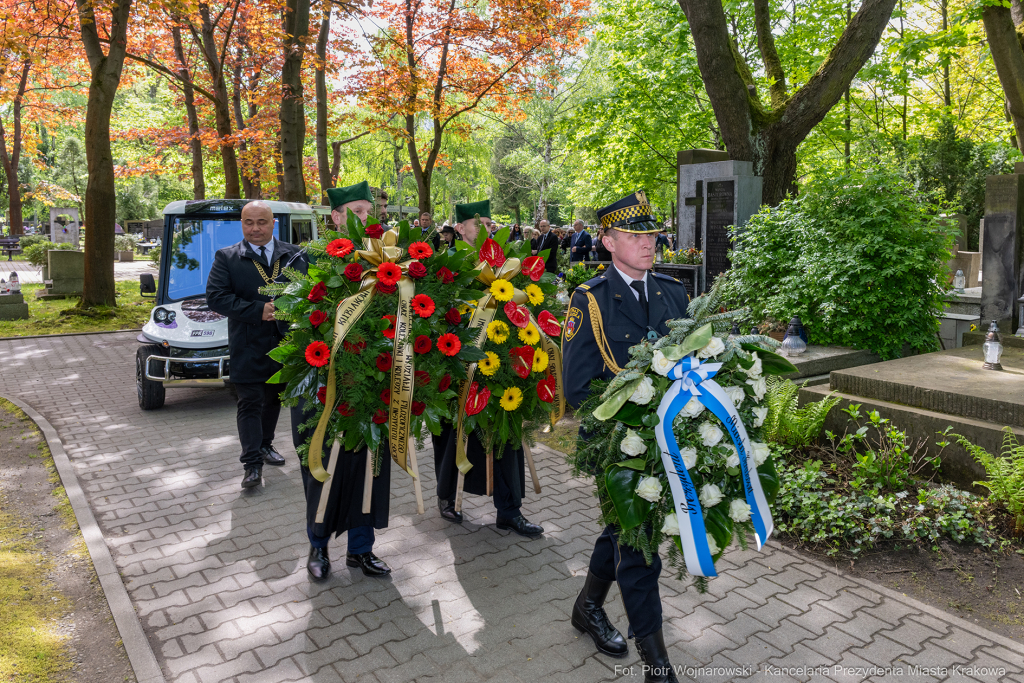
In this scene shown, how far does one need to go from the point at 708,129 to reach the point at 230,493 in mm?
22846

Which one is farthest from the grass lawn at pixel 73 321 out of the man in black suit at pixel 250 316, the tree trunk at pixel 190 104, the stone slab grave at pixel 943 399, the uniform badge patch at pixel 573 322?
the uniform badge patch at pixel 573 322

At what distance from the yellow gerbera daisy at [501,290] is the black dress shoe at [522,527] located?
154 cm

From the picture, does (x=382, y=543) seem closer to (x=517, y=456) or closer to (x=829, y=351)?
(x=517, y=456)

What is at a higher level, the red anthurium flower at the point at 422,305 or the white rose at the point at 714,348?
the red anthurium flower at the point at 422,305

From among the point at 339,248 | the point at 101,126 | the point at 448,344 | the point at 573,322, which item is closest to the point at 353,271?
the point at 339,248

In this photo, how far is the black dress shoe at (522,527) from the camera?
5.12 meters

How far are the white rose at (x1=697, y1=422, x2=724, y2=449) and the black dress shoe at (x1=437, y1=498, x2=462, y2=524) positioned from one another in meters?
2.72

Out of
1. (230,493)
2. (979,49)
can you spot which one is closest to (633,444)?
(230,493)

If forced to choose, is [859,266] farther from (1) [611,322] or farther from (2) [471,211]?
(1) [611,322]

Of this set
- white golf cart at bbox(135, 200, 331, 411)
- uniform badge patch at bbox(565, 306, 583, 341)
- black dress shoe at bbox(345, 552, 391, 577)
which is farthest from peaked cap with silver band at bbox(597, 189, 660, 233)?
white golf cart at bbox(135, 200, 331, 411)

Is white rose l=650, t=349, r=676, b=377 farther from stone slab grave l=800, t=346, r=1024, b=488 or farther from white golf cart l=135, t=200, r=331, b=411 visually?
white golf cart l=135, t=200, r=331, b=411

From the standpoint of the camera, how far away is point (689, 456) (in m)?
3.03

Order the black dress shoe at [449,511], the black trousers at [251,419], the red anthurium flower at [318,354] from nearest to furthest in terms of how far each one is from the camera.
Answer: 1. the red anthurium flower at [318,354]
2. the black dress shoe at [449,511]
3. the black trousers at [251,419]

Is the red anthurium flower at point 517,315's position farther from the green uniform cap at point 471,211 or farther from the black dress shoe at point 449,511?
the green uniform cap at point 471,211
